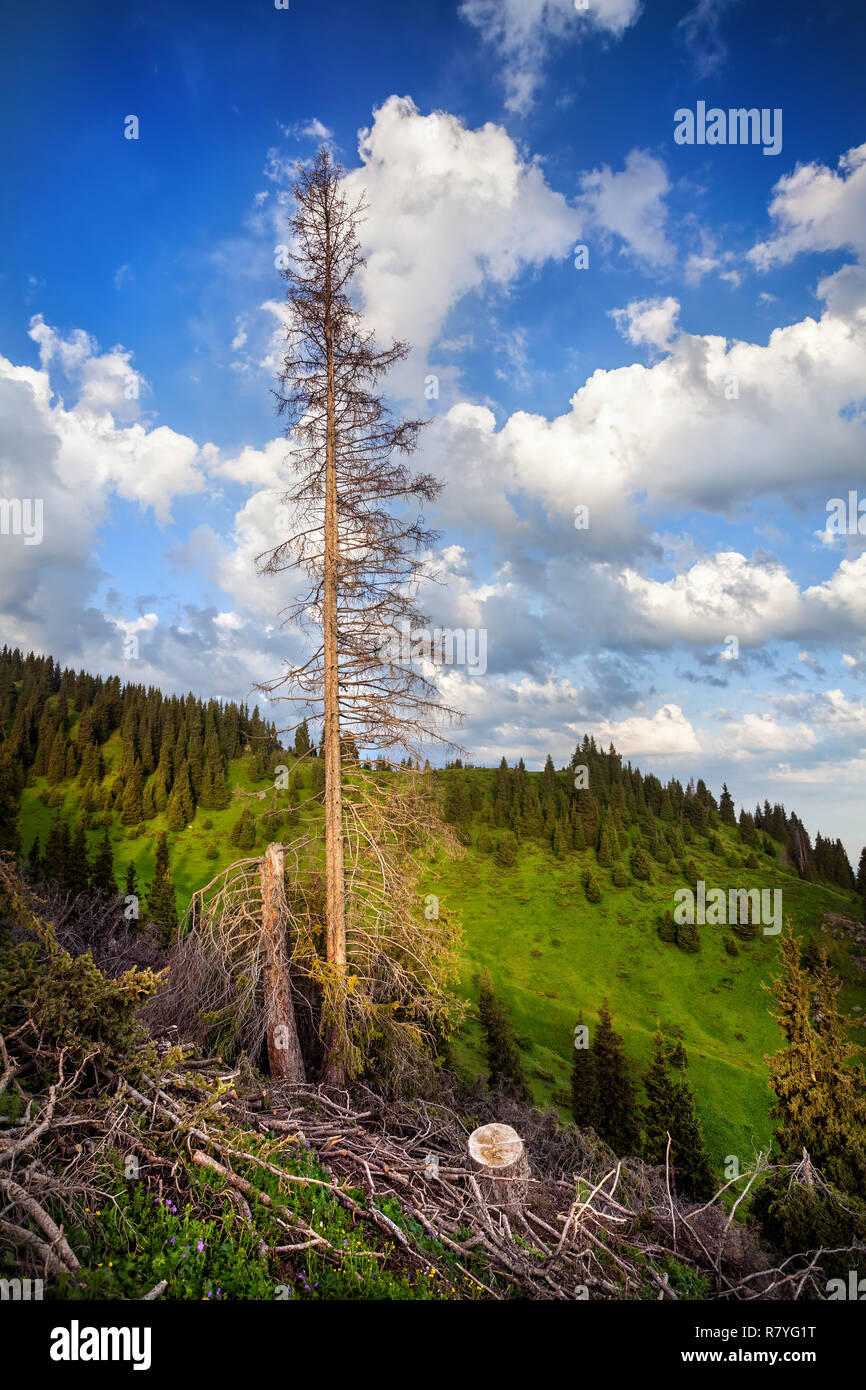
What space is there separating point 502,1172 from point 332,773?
23.7 ft

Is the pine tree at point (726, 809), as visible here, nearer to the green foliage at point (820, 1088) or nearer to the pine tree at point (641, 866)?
the pine tree at point (641, 866)

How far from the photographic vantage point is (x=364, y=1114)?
8.87 metres

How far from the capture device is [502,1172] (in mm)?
7043

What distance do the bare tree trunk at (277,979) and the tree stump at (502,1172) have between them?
15.5 feet

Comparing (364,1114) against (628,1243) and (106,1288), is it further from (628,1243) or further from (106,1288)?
(106,1288)

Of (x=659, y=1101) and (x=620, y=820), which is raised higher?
(x=620, y=820)

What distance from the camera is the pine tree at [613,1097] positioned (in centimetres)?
3117

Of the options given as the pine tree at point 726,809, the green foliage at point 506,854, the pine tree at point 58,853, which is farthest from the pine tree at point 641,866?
the pine tree at point 58,853

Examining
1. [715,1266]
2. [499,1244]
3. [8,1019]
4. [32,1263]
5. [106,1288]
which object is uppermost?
[8,1019]

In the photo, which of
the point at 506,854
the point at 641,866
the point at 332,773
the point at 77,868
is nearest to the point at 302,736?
the point at 332,773

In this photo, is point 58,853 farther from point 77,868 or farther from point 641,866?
point 641,866

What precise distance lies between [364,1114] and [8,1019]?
516 cm
